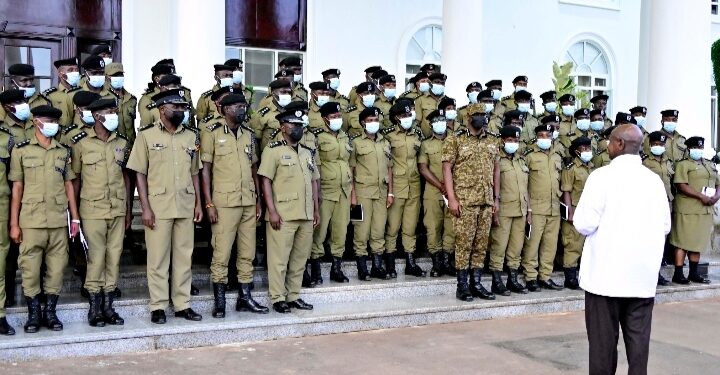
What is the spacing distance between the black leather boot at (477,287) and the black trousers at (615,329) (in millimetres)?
3374

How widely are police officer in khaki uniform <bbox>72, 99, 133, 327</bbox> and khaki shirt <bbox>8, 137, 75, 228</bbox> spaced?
0.61 ft

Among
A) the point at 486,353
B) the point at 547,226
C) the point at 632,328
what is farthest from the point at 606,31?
the point at 632,328

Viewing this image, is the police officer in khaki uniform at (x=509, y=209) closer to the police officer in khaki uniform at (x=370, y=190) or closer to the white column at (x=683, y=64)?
the police officer in khaki uniform at (x=370, y=190)

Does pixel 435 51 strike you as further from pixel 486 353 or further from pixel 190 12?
pixel 486 353

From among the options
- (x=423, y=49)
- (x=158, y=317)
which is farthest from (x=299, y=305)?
(x=423, y=49)

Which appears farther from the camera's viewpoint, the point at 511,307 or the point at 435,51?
the point at 435,51

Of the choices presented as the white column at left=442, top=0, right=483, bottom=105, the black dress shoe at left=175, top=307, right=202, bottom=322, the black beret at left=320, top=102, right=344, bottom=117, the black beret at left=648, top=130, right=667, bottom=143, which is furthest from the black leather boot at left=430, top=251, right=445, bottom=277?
the white column at left=442, top=0, right=483, bottom=105

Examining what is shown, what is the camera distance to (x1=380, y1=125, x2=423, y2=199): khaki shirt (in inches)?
330

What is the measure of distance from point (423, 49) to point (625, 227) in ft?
31.6

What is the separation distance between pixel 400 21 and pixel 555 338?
7523mm

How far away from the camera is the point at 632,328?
180 inches

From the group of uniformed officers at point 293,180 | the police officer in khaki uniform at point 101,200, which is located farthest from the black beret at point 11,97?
the police officer in khaki uniform at point 101,200

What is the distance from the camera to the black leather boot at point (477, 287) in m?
7.99

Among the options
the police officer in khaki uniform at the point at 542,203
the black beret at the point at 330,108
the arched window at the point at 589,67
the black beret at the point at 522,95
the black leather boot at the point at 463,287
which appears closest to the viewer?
the black beret at the point at 330,108
